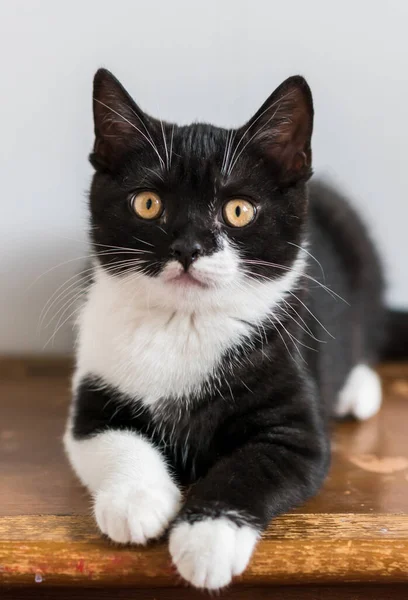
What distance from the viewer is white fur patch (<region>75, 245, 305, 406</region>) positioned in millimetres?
1105

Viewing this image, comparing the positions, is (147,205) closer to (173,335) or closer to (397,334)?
(173,335)

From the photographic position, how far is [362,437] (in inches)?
55.7

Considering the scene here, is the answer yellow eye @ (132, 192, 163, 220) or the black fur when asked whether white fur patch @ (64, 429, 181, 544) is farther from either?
yellow eye @ (132, 192, 163, 220)

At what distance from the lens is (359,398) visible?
5.02 feet

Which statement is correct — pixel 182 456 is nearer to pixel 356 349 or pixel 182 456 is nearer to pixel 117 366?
pixel 117 366

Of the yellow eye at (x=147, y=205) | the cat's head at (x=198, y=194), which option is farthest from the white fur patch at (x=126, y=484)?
the yellow eye at (x=147, y=205)

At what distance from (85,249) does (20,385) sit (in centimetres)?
39

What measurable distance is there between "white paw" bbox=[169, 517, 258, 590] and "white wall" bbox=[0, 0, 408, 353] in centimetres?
86

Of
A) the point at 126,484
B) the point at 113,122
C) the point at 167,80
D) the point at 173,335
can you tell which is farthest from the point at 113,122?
the point at 126,484

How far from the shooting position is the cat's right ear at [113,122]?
112cm

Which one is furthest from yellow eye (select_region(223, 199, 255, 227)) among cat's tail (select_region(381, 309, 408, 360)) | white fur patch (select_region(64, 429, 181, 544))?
cat's tail (select_region(381, 309, 408, 360))

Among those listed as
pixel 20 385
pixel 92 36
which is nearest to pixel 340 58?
pixel 92 36

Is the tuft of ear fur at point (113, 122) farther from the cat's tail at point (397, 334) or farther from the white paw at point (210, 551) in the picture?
the cat's tail at point (397, 334)

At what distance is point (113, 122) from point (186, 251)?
0.33 meters
